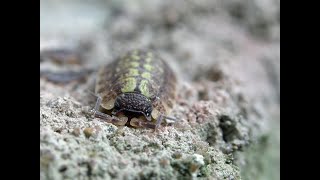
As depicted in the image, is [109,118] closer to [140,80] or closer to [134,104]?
[134,104]

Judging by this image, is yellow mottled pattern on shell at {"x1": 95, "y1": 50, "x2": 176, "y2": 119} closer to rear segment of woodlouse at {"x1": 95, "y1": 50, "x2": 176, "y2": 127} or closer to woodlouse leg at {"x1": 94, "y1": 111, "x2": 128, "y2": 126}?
rear segment of woodlouse at {"x1": 95, "y1": 50, "x2": 176, "y2": 127}

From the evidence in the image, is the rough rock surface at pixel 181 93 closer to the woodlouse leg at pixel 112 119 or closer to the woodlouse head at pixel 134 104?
the woodlouse leg at pixel 112 119

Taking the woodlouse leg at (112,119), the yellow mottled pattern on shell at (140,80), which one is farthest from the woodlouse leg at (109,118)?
the yellow mottled pattern on shell at (140,80)

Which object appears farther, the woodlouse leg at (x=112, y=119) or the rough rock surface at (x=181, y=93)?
the woodlouse leg at (x=112, y=119)

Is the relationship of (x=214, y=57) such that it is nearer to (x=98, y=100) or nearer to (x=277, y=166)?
(x=277, y=166)

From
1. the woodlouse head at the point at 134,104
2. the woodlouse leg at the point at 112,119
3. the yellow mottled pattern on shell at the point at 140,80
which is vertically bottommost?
the woodlouse leg at the point at 112,119
